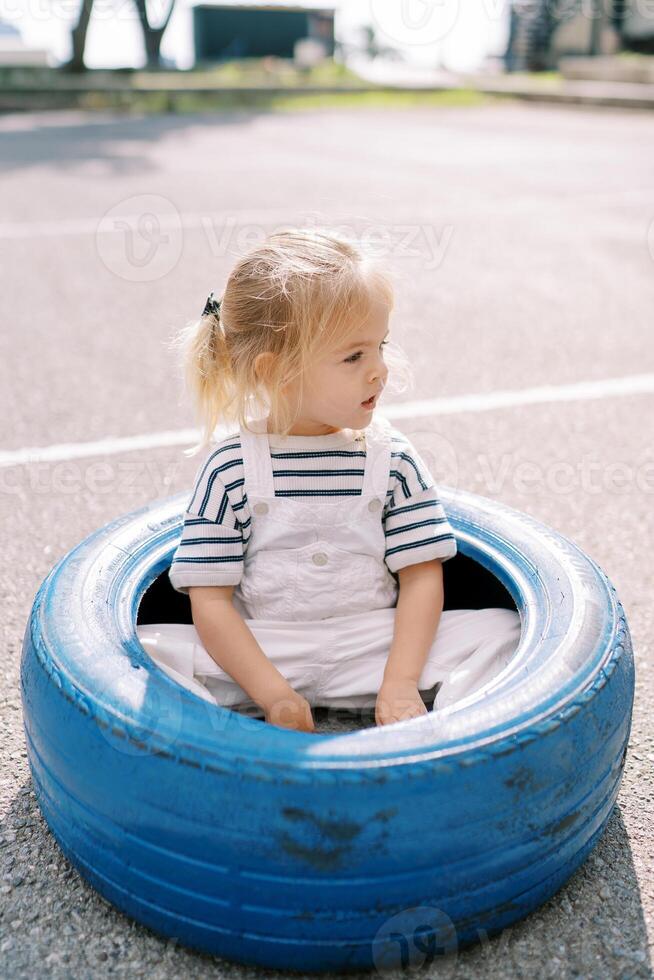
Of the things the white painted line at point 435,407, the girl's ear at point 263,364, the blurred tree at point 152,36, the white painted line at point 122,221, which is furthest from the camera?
the blurred tree at point 152,36

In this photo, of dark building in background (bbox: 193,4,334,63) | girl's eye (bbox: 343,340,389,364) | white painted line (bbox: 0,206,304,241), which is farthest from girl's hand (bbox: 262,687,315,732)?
dark building in background (bbox: 193,4,334,63)

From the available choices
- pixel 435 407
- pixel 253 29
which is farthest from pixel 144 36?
pixel 435 407

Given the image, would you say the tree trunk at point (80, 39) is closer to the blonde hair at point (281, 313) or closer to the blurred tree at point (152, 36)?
the blurred tree at point (152, 36)

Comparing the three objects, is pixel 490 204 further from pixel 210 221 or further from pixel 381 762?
pixel 381 762

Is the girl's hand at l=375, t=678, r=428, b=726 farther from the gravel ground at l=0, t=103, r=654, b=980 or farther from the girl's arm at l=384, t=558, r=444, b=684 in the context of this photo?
the gravel ground at l=0, t=103, r=654, b=980

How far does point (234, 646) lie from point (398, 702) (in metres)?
0.33

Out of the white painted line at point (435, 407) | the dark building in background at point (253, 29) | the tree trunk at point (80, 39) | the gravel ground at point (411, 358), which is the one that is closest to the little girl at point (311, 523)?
the gravel ground at point (411, 358)

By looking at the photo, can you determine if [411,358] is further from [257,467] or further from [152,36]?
[152,36]

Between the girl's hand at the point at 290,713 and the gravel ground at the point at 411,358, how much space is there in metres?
0.42

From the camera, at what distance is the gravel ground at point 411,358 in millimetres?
1736

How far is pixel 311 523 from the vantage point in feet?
6.89

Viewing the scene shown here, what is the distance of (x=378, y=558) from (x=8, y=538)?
55.5 inches

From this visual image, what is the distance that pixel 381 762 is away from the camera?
1506 millimetres

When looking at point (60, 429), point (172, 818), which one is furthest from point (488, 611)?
point (60, 429)
